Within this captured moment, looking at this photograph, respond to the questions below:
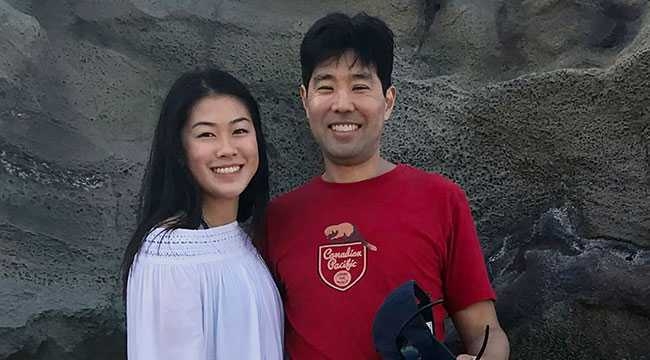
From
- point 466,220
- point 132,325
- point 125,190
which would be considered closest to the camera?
point 132,325

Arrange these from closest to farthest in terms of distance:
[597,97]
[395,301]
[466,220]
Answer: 1. [395,301]
2. [466,220]
3. [597,97]

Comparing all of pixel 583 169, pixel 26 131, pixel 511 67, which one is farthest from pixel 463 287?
pixel 26 131

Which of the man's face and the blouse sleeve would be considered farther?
the man's face

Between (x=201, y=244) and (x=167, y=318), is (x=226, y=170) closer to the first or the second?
(x=201, y=244)

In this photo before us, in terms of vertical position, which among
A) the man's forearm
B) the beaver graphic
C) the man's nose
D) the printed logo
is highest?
the man's nose

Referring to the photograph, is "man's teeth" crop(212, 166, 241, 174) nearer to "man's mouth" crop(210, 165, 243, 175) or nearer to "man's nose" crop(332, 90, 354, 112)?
"man's mouth" crop(210, 165, 243, 175)

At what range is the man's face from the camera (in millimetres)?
1845

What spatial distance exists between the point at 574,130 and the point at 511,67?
0.33m

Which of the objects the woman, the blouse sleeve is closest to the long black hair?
the woman

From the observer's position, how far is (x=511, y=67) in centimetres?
274

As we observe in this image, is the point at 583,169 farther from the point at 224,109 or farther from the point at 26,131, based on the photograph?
the point at 26,131

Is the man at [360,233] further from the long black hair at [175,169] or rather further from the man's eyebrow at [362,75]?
the long black hair at [175,169]

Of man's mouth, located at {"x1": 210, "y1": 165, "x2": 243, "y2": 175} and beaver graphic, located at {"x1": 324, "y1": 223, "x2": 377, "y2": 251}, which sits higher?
man's mouth, located at {"x1": 210, "y1": 165, "x2": 243, "y2": 175}

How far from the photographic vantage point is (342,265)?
1813 millimetres
